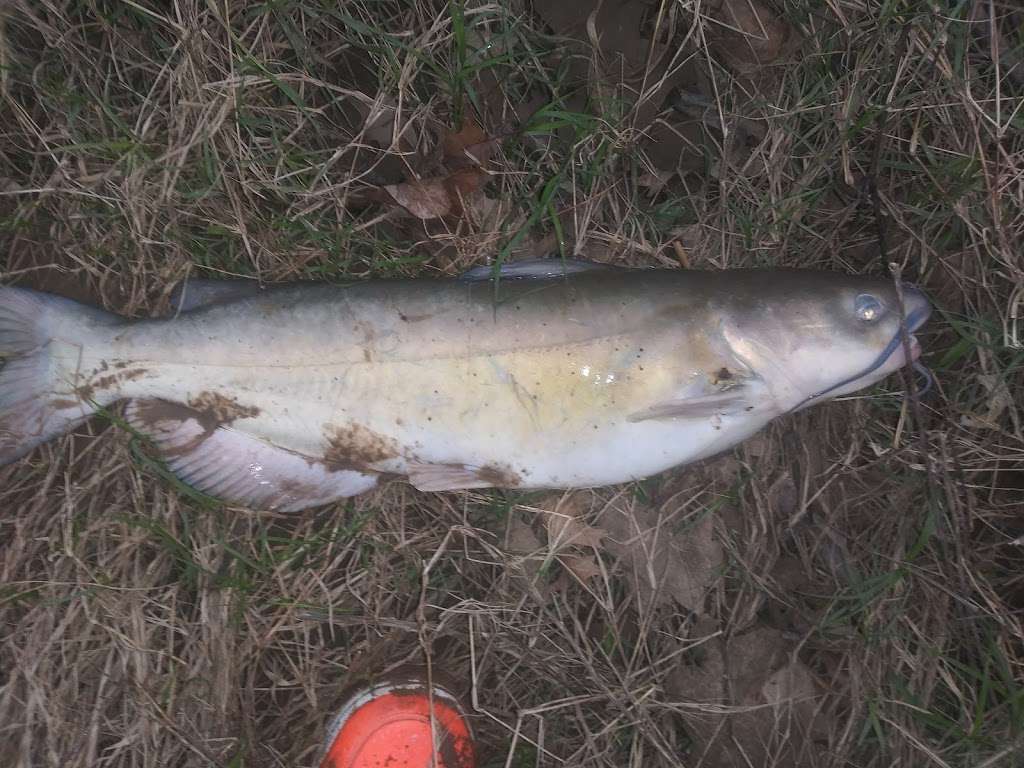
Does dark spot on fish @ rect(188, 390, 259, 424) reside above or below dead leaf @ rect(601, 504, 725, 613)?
above

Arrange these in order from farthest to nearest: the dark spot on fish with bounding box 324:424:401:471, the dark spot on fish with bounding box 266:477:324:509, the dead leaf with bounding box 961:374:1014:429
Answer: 1. the dead leaf with bounding box 961:374:1014:429
2. the dark spot on fish with bounding box 266:477:324:509
3. the dark spot on fish with bounding box 324:424:401:471

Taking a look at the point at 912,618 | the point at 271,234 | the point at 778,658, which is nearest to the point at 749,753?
the point at 778,658

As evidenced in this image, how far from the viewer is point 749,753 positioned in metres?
2.57

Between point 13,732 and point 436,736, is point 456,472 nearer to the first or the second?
point 436,736

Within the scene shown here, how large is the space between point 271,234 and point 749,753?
2.72m

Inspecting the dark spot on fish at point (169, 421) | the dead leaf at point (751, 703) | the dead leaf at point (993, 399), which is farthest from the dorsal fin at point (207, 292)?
the dead leaf at point (993, 399)

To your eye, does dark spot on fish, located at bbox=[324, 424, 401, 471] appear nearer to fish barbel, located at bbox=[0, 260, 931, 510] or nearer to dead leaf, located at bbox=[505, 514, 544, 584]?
fish barbel, located at bbox=[0, 260, 931, 510]

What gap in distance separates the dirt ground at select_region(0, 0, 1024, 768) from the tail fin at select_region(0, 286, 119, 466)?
0.23m

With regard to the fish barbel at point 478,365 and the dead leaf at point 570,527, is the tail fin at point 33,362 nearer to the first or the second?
the fish barbel at point 478,365

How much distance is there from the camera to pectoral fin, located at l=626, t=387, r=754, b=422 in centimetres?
227

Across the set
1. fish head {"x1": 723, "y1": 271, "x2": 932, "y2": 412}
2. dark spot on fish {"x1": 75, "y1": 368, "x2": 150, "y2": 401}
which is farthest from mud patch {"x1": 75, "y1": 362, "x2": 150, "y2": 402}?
fish head {"x1": 723, "y1": 271, "x2": 932, "y2": 412}

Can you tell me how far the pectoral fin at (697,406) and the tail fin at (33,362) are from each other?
1896 millimetres

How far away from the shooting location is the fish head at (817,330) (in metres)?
2.26

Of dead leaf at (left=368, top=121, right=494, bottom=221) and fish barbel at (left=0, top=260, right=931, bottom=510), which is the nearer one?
fish barbel at (left=0, top=260, right=931, bottom=510)
